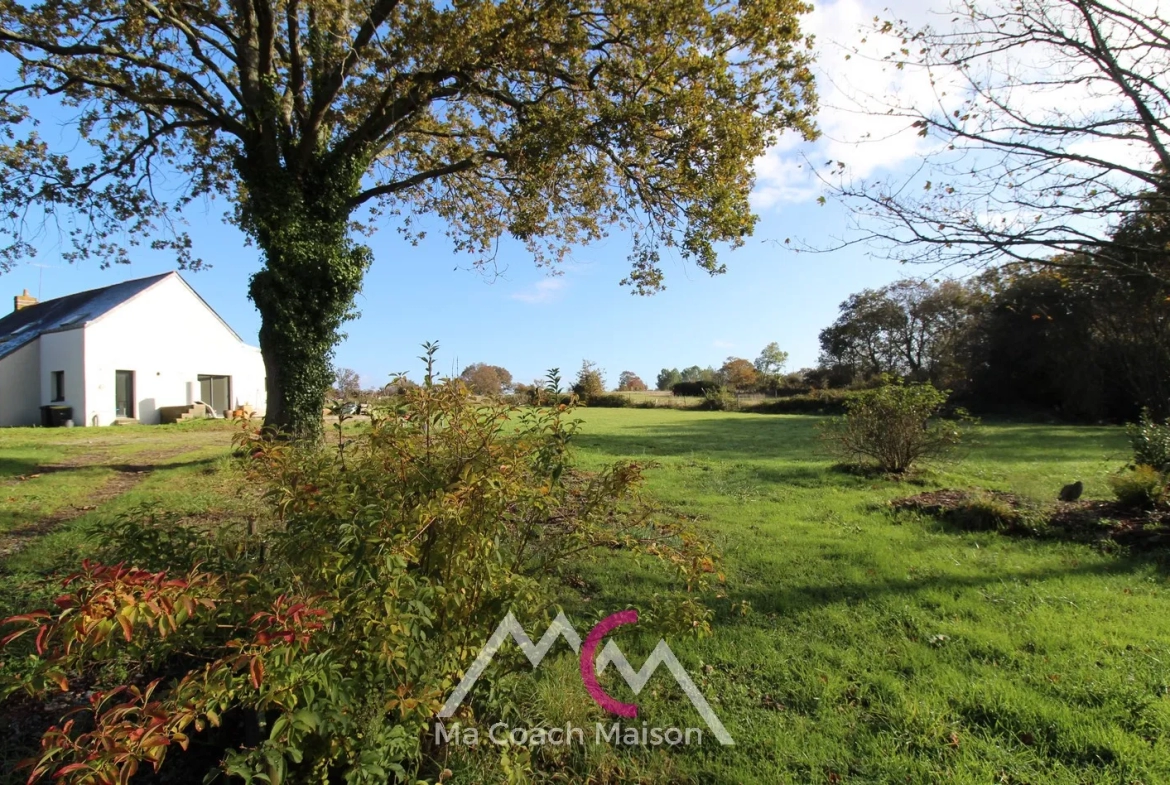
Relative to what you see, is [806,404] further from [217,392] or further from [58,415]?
[58,415]

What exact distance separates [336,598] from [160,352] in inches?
1085

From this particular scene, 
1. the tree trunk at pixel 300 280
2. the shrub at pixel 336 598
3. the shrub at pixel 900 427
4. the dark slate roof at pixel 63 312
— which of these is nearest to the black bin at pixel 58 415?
the dark slate roof at pixel 63 312

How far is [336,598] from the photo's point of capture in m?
1.60

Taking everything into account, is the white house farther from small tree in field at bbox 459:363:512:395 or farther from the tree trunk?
small tree in field at bbox 459:363:512:395

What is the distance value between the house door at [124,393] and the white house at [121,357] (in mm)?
34

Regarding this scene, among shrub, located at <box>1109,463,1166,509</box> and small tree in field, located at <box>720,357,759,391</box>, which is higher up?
small tree in field, located at <box>720,357,759,391</box>

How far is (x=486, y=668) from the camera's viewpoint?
2270mm

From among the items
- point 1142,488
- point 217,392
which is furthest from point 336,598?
point 217,392

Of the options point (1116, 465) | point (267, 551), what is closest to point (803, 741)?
point (267, 551)

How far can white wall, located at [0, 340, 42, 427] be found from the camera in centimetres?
2078

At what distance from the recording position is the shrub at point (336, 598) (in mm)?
1271

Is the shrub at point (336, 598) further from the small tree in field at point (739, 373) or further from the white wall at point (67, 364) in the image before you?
the small tree in field at point (739, 373)

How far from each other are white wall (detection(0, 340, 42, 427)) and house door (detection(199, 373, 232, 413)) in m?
5.27

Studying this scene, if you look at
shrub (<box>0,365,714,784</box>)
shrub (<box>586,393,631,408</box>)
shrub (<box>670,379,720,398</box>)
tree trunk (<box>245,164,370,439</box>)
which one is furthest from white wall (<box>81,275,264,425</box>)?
shrub (<box>670,379,720,398</box>)
